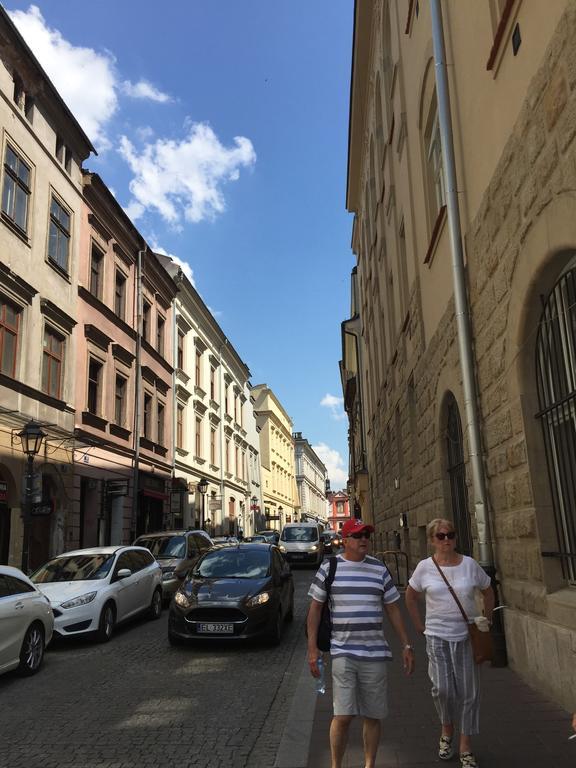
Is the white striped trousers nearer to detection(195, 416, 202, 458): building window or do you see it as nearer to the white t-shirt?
the white t-shirt

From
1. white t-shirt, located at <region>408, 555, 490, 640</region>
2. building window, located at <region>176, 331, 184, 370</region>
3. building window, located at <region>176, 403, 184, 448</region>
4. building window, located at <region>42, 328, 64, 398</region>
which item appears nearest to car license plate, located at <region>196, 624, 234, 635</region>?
white t-shirt, located at <region>408, 555, 490, 640</region>

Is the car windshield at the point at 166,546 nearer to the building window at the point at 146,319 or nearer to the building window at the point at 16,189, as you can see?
the building window at the point at 16,189

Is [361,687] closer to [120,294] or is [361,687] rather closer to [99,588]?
[99,588]

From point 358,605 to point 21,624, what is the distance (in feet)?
18.3

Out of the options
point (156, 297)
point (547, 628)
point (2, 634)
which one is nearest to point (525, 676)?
point (547, 628)

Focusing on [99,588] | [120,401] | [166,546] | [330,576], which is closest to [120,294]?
[120,401]

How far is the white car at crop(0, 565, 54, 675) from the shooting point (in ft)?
25.6

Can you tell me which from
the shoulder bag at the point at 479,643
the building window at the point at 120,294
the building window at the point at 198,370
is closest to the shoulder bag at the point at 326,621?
the shoulder bag at the point at 479,643

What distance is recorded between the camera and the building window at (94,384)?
22516mm

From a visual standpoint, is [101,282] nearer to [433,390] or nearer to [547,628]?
[433,390]

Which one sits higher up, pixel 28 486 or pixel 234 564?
pixel 28 486

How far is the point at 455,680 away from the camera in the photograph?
458 centimetres

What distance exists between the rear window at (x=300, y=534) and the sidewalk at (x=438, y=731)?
23.4 meters

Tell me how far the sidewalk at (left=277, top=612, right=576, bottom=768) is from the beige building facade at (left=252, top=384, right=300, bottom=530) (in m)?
50.8
